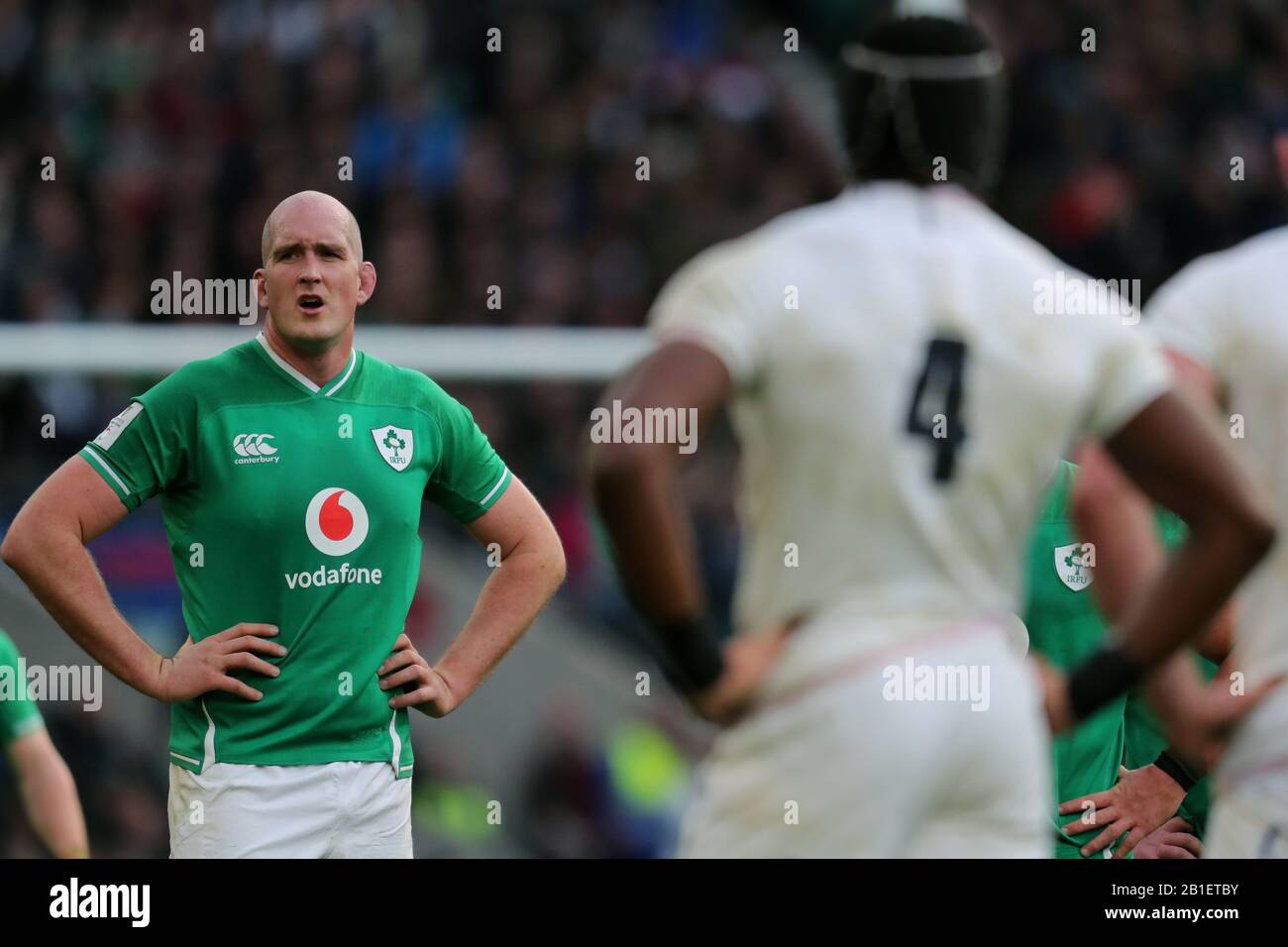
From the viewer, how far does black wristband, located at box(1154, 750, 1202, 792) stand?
17.4ft

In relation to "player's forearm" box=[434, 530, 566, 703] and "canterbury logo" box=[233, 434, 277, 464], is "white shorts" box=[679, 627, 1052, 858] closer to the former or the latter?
"canterbury logo" box=[233, 434, 277, 464]

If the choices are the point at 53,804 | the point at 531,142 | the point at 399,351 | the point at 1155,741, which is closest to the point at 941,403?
the point at 1155,741

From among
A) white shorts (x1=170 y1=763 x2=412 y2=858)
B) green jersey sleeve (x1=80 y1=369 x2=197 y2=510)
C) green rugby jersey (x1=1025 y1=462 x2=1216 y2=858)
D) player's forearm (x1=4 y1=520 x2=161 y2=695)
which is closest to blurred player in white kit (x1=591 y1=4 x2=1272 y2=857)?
white shorts (x1=170 y1=763 x2=412 y2=858)

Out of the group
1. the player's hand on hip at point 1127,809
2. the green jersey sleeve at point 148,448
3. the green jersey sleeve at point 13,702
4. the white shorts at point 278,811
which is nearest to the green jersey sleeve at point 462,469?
the green jersey sleeve at point 148,448

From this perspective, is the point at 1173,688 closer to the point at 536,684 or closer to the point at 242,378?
the point at 242,378

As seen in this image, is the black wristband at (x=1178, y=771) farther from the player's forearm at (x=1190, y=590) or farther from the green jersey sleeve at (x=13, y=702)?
the green jersey sleeve at (x=13, y=702)

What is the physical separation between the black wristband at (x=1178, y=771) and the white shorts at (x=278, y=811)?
1.98 metres

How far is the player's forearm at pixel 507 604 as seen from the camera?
513 cm

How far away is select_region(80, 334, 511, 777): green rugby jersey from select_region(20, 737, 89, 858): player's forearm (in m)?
0.72

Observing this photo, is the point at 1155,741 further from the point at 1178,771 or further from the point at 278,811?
the point at 278,811

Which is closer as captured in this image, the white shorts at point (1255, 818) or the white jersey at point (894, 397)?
the white jersey at point (894, 397)

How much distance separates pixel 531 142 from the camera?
12.3m

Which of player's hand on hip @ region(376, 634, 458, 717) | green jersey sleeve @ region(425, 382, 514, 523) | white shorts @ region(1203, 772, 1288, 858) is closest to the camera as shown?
white shorts @ region(1203, 772, 1288, 858)

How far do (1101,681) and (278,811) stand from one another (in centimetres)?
218
